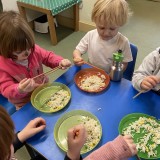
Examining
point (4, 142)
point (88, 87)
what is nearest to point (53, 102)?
point (88, 87)

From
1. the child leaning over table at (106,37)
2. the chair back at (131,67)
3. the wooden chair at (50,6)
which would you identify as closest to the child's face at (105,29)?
the child leaning over table at (106,37)

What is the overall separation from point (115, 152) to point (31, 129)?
1.23 feet

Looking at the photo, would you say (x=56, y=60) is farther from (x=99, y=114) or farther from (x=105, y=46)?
(x=99, y=114)

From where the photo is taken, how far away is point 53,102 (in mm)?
1014

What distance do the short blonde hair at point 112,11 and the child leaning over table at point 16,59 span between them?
362 mm

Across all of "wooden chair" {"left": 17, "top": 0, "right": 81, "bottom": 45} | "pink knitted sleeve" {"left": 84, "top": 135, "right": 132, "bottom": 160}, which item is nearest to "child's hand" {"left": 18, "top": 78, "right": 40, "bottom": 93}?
"pink knitted sleeve" {"left": 84, "top": 135, "right": 132, "bottom": 160}

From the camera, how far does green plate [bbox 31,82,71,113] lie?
987mm

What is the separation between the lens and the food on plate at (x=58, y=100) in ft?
3.24

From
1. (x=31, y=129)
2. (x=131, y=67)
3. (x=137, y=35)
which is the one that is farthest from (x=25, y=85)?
(x=137, y=35)

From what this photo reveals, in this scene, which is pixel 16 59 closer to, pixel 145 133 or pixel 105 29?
pixel 105 29

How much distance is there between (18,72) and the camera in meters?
1.16

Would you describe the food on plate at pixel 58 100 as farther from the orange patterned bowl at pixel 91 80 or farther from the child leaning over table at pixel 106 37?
the child leaning over table at pixel 106 37

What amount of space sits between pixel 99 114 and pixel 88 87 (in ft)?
0.64

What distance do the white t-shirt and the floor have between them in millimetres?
911
